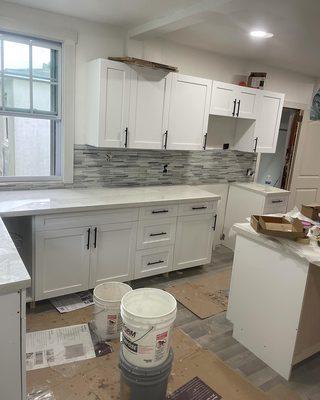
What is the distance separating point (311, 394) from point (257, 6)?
8.30ft

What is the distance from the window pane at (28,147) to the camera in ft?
10.1

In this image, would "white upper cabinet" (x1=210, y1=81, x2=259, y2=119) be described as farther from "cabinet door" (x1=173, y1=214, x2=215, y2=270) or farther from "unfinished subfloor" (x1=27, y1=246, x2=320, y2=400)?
"unfinished subfloor" (x1=27, y1=246, x2=320, y2=400)

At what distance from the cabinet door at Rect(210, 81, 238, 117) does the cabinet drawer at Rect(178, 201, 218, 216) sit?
38.9 inches

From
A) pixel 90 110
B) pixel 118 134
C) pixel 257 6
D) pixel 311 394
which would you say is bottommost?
pixel 311 394

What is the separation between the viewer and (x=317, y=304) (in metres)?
2.11

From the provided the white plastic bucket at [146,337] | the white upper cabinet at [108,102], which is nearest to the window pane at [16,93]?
the white upper cabinet at [108,102]

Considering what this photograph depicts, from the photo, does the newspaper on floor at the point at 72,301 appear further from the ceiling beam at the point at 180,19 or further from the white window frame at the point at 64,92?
the ceiling beam at the point at 180,19

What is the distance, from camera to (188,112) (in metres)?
3.33

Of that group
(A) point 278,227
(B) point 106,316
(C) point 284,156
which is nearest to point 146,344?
(B) point 106,316

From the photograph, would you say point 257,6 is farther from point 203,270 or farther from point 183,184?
point 203,270

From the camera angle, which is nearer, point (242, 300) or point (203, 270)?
point (242, 300)

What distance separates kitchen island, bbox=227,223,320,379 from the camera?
6.58ft

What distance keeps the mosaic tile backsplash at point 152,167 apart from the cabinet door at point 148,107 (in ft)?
1.07

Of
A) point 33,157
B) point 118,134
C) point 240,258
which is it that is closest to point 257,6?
point 118,134
